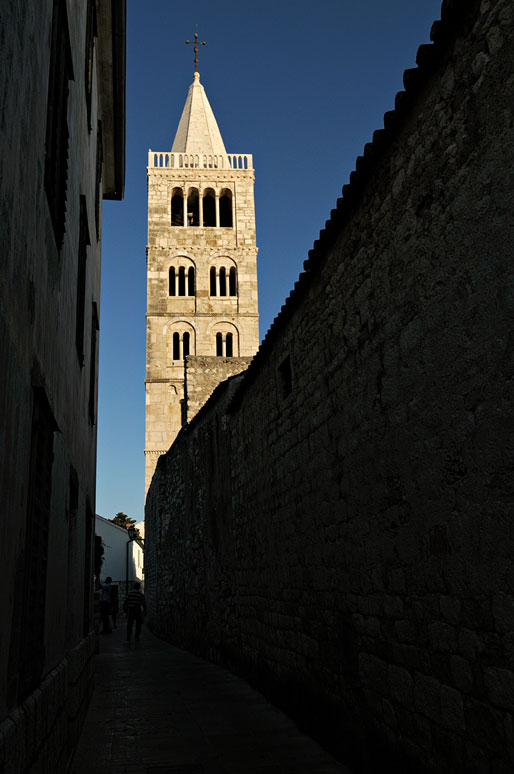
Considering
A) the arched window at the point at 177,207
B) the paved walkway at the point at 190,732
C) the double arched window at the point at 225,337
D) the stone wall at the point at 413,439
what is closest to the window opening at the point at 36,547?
the paved walkway at the point at 190,732

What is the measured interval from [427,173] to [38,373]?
2.53 meters

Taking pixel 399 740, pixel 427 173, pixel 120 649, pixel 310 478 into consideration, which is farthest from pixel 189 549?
pixel 427 173

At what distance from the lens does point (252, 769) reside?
4.88m

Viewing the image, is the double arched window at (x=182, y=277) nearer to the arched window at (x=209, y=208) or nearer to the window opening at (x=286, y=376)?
the arched window at (x=209, y=208)

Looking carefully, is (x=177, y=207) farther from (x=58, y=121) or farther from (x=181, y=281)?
(x=58, y=121)

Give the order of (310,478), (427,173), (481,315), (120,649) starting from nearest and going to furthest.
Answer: (481,315)
(427,173)
(310,478)
(120,649)

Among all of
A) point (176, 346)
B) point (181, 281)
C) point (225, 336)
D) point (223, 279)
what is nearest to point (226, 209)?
point (223, 279)

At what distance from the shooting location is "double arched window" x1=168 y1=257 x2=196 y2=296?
3962 centimetres

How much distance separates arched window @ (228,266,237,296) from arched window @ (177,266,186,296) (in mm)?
2792

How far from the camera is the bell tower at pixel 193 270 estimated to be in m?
37.3

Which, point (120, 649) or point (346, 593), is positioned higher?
point (346, 593)

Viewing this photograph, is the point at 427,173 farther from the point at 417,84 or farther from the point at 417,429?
the point at 417,429

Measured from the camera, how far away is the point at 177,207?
4253 centimetres

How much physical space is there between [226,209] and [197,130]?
691cm
